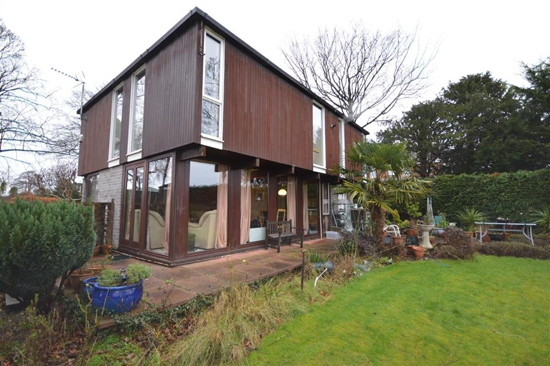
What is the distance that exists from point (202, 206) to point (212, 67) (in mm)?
3042

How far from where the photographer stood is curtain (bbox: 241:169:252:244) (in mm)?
6770

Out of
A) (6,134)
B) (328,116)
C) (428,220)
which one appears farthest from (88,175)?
(428,220)

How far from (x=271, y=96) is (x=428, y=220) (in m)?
5.73

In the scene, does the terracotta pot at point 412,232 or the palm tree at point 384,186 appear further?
the terracotta pot at point 412,232

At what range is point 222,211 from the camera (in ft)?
20.5

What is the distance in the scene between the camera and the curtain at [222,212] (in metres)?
6.11

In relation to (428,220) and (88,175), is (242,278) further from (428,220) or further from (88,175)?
(88,175)

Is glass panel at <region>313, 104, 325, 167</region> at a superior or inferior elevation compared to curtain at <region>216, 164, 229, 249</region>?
superior

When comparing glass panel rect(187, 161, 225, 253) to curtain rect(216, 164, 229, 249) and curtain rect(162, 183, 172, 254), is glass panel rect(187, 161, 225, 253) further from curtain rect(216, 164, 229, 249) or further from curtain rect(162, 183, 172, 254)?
Answer: curtain rect(162, 183, 172, 254)

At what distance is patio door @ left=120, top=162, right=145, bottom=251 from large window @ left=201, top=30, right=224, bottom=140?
2172 mm

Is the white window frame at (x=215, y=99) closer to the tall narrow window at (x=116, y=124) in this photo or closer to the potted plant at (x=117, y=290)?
the potted plant at (x=117, y=290)

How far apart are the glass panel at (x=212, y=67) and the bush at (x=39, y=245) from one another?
11.3 feet

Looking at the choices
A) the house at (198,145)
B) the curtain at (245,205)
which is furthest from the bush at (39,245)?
the curtain at (245,205)

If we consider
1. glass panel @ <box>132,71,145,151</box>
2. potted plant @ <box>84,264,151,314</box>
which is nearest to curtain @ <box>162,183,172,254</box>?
glass panel @ <box>132,71,145,151</box>
